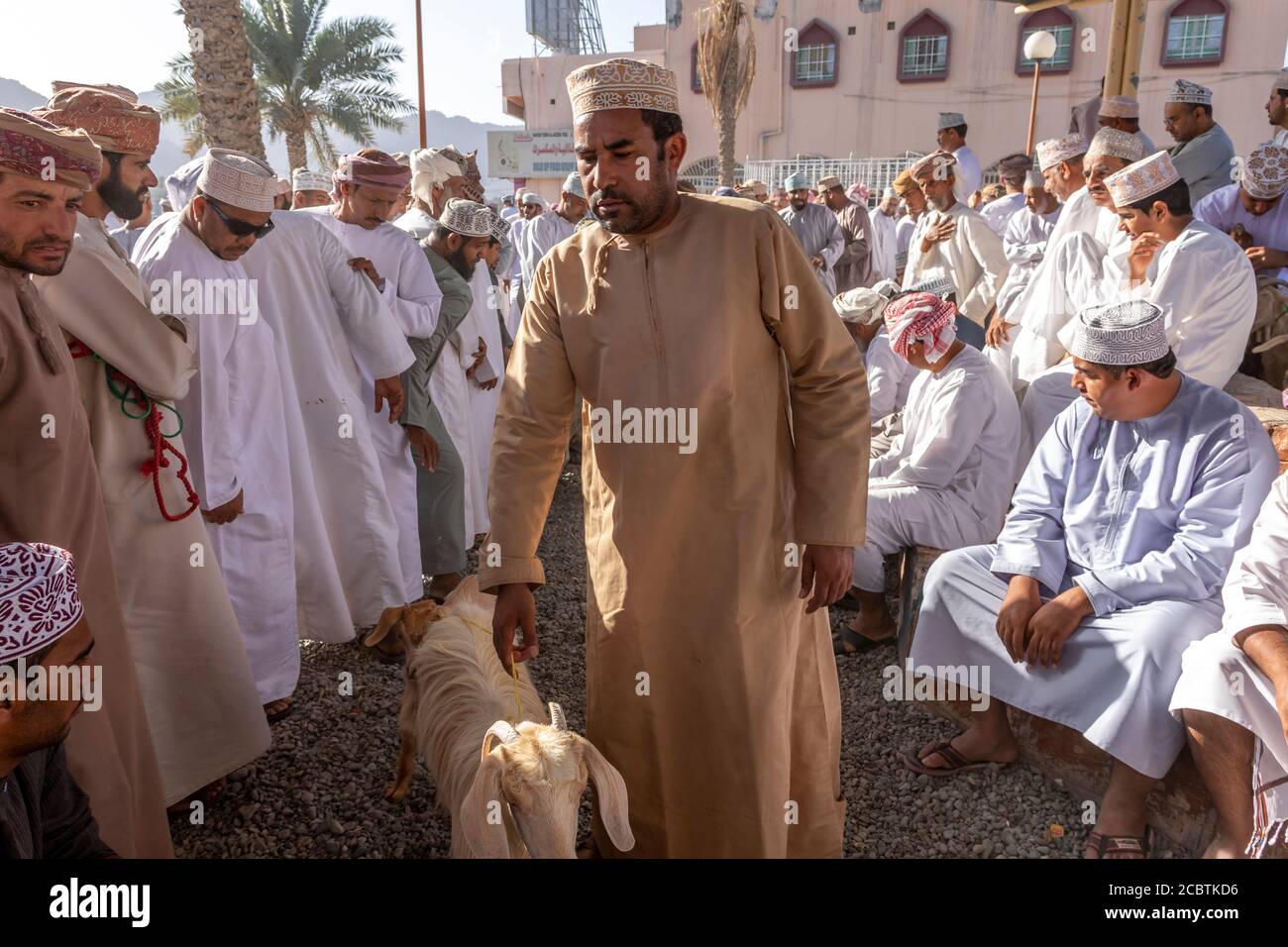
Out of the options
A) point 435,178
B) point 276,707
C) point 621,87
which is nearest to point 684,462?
point 621,87

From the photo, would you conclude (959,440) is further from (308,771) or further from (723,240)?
(308,771)

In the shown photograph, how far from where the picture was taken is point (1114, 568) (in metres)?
3.11

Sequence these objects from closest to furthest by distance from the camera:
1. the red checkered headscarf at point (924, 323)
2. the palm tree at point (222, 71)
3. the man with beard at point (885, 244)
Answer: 1. the red checkered headscarf at point (924, 323)
2. the palm tree at point (222, 71)
3. the man with beard at point (885, 244)

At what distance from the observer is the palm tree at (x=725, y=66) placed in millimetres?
21266

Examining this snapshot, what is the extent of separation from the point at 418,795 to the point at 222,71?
6.22 m

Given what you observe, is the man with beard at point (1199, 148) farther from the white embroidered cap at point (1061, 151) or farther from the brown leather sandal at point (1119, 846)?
the brown leather sandal at point (1119, 846)

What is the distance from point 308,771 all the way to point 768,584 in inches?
82.5

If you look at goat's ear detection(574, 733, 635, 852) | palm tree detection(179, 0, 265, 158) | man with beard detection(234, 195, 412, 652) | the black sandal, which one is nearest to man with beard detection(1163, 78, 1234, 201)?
the black sandal

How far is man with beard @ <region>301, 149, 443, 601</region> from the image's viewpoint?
462 cm

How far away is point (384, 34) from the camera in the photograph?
22.4 meters

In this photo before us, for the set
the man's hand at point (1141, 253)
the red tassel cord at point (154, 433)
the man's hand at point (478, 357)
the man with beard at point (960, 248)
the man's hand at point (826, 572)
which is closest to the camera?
the man's hand at point (826, 572)

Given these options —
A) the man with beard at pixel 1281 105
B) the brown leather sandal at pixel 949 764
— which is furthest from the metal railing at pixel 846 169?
the brown leather sandal at pixel 949 764

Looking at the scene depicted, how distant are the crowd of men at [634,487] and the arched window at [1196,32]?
79.3 feet

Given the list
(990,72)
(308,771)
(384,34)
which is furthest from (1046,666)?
(990,72)
